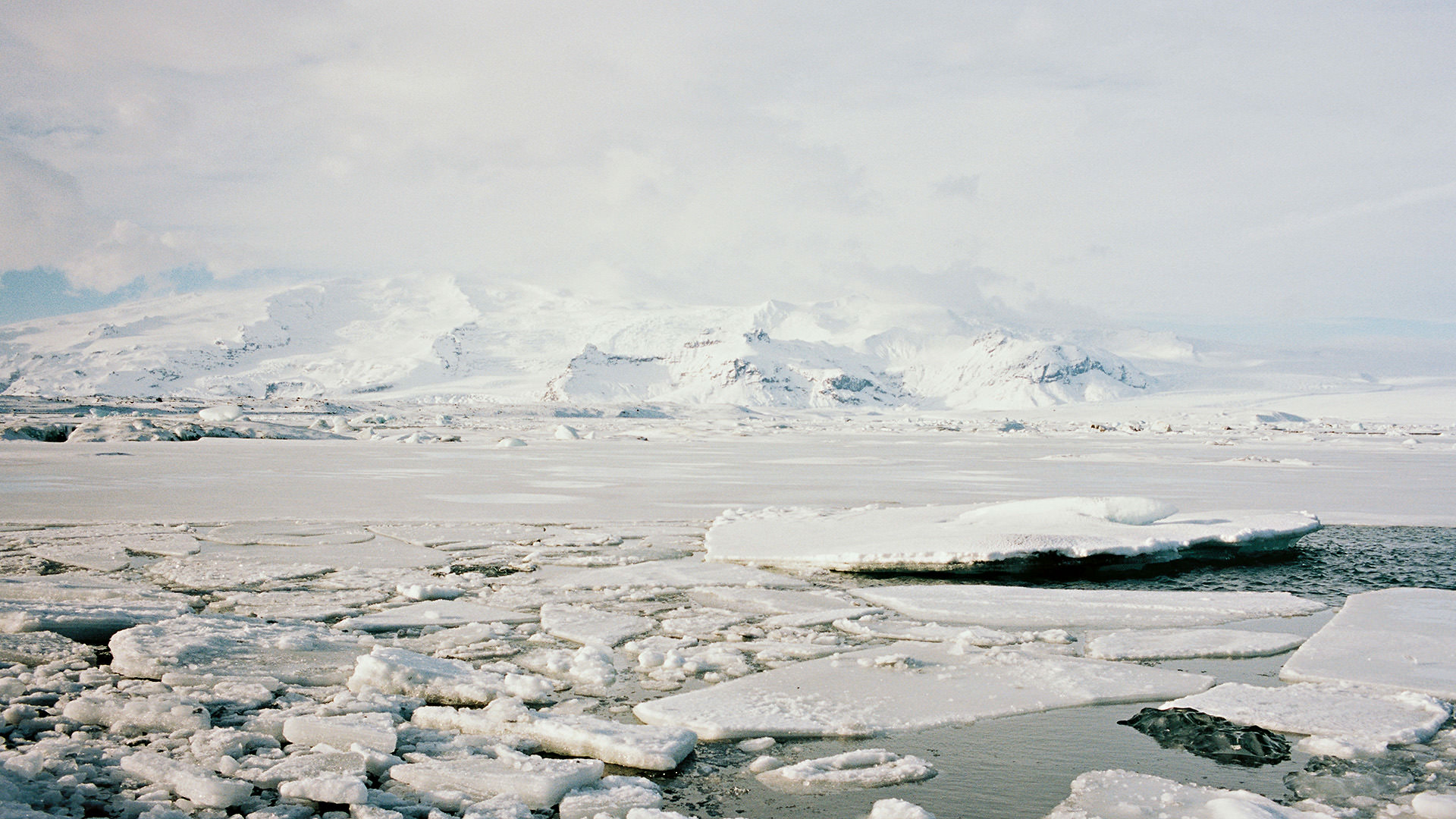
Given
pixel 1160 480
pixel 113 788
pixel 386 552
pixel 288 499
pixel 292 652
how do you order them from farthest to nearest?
1. pixel 1160 480
2. pixel 288 499
3. pixel 386 552
4. pixel 292 652
5. pixel 113 788

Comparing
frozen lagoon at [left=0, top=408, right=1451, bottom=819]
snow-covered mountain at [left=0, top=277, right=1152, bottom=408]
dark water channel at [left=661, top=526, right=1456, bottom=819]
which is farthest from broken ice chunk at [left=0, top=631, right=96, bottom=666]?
snow-covered mountain at [left=0, top=277, right=1152, bottom=408]

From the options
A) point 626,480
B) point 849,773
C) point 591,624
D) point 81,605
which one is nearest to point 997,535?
point 591,624

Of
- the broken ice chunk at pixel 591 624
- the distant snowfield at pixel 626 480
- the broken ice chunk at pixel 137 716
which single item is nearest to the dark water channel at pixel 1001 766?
the broken ice chunk at pixel 591 624

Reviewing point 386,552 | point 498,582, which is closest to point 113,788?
point 498,582

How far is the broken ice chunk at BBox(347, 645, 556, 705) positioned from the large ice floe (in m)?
3.57

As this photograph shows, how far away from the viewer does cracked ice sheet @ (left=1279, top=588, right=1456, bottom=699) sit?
14.6ft

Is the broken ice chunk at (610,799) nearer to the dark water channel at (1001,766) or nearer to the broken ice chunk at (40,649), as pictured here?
the dark water channel at (1001,766)

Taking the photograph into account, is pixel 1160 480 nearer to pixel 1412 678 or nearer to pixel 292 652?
pixel 1412 678

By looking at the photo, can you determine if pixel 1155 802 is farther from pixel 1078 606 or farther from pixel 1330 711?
pixel 1078 606

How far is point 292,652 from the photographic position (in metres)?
4.76

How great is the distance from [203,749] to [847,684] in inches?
109

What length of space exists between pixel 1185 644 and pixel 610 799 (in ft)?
12.1

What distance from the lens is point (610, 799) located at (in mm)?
3068

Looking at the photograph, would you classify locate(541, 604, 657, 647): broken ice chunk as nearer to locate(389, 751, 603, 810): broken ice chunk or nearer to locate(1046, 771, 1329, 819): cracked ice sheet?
locate(389, 751, 603, 810): broken ice chunk
